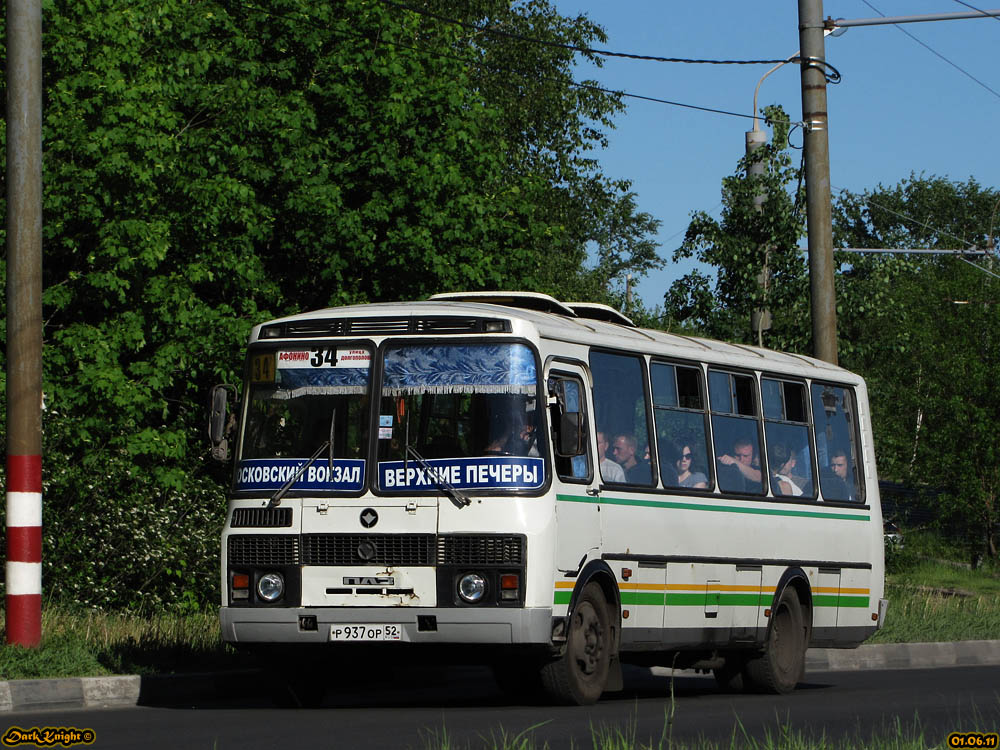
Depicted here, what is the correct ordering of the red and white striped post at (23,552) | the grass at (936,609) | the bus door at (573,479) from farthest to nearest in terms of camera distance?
the grass at (936,609) → the red and white striped post at (23,552) → the bus door at (573,479)

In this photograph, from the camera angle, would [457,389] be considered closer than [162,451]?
Yes

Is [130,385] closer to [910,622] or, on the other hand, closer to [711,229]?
[711,229]

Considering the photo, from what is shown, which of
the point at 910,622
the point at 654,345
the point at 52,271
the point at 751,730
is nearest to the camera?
the point at 751,730

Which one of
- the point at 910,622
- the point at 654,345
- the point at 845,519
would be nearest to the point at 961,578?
the point at 910,622

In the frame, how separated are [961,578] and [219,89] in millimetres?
18156

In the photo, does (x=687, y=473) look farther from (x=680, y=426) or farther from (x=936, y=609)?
(x=936, y=609)

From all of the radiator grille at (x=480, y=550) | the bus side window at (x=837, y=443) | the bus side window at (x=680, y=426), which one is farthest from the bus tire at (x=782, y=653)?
the radiator grille at (x=480, y=550)

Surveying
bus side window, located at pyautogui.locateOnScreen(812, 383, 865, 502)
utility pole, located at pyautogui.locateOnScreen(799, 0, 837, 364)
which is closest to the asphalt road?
bus side window, located at pyautogui.locateOnScreen(812, 383, 865, 502)

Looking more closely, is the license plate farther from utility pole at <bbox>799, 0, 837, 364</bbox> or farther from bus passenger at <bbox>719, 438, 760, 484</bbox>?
utility pole at <bbox>799, 0, 837, 364</bbox>

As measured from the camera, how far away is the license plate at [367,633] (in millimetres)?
Result: 12219

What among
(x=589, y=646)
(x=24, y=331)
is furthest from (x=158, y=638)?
(x=589, y=646)

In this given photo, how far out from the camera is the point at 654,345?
1455cm

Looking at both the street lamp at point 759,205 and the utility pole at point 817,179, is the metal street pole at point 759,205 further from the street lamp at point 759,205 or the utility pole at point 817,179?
the utility pole at point 817,179

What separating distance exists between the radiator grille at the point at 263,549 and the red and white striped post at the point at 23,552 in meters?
2.16
